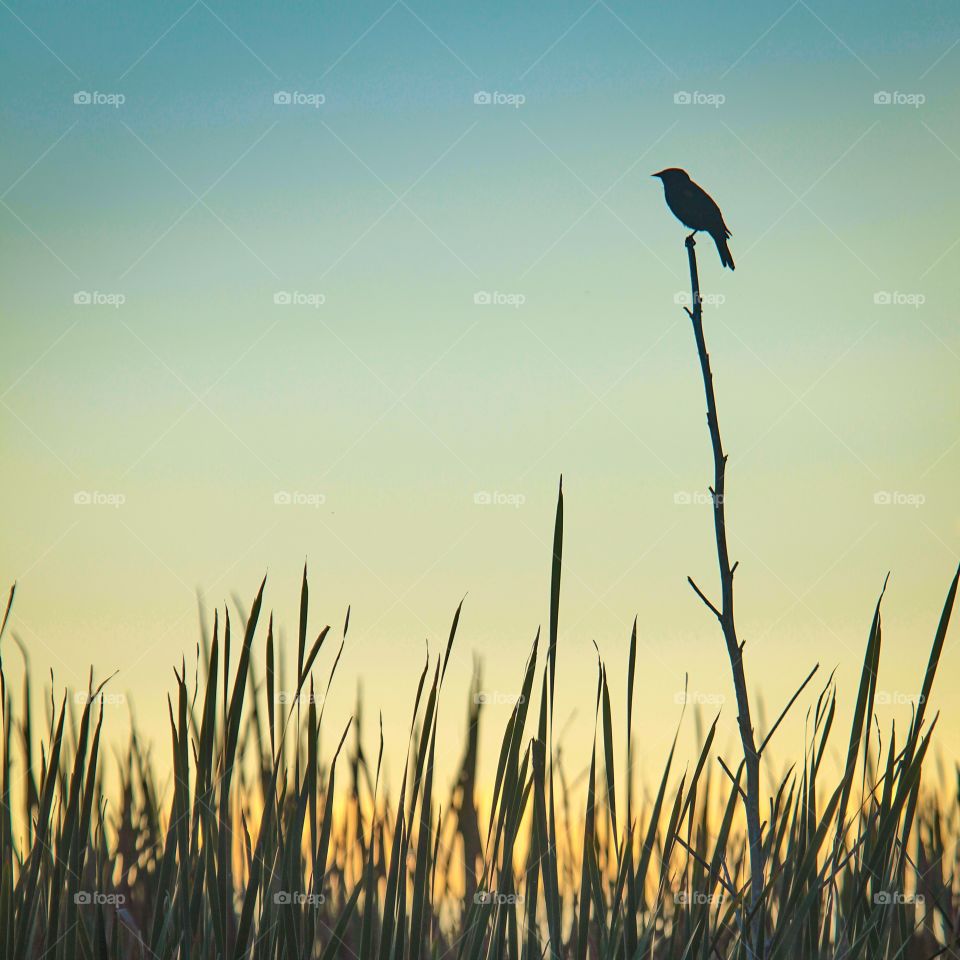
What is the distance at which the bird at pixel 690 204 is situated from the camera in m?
3.16

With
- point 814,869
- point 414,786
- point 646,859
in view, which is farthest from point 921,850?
point 414,786

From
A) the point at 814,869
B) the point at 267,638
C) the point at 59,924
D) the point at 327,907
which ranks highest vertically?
the point at 267,638

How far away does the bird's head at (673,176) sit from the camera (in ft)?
10.7

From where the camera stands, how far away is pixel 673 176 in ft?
10.8

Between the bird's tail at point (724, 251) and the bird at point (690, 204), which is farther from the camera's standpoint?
the bird's tail at point (724, 251)

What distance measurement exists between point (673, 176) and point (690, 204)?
7.2 inches

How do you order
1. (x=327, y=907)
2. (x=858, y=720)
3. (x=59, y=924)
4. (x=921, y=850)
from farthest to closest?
(x=327, y=907)
(x=921, y=850)
(x=59, y=924)
(x=858, y=720)

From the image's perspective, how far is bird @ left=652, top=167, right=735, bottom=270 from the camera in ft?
10.4

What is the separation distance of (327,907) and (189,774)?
132 cm

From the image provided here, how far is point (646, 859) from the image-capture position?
1.74 metres

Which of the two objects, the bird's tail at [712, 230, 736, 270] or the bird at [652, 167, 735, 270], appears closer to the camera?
the bird at [652, 167, 735, 270]

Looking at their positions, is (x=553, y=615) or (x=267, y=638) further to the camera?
(x=267, y=638)

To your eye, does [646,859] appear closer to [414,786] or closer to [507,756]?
[507,756]

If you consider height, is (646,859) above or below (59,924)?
above
